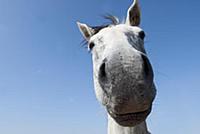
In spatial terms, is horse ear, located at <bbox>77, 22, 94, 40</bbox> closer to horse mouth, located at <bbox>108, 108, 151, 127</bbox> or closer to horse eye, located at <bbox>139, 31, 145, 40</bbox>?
horse eye, located at <bbox>139, 31, 145, 40</bbox>

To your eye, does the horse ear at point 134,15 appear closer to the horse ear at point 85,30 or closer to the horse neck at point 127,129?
the horse ear at point 85,30

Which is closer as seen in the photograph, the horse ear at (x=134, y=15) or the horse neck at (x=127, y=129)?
the horse neck at (x=127, y=129)

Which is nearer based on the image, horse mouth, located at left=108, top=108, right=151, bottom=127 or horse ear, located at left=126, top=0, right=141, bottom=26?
horse mouth, located at left=108, top=108, right=151, bottom=127

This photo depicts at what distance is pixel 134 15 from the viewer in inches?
166

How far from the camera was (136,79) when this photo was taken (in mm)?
2309

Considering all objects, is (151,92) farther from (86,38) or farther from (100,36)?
(86,38)

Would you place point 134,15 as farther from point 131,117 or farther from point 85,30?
point 131,117

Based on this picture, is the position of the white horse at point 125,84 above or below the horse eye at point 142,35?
below

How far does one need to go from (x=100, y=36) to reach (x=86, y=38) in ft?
3.86

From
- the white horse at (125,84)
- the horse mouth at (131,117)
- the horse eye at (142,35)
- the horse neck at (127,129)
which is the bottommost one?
the horse neck at (127,129)

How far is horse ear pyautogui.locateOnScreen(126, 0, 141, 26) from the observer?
13.5 ft

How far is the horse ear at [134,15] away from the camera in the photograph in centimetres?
412

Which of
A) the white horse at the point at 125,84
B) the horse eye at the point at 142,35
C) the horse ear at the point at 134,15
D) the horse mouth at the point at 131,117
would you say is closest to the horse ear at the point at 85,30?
the horse ear at the point at 134,15

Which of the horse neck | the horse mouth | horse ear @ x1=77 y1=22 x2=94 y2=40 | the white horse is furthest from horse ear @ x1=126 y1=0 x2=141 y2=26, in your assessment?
the horse mouth
